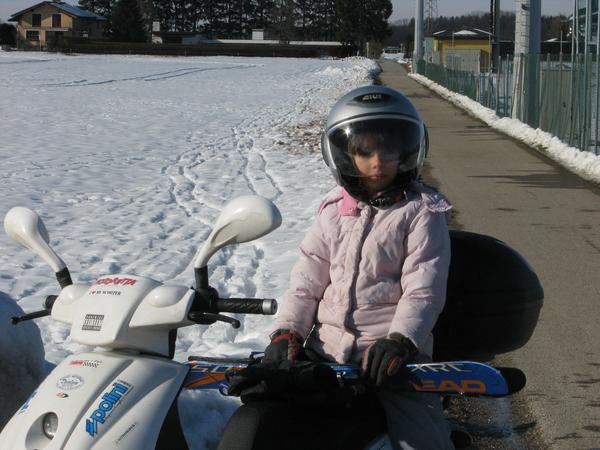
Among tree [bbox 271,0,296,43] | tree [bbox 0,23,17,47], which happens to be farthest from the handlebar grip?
tree [bbox 271,0,296,43]

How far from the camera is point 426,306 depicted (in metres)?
2.87

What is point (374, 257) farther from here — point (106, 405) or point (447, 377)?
point (106, 405)

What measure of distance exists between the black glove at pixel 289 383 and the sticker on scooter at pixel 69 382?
1.44ft

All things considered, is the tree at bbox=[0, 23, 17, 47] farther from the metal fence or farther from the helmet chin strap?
the helmet chin strap

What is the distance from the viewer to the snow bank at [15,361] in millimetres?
3977

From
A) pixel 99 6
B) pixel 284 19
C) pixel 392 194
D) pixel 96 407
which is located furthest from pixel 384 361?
pixel 99 6

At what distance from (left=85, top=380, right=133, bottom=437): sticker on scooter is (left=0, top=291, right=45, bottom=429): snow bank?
6.37 feet

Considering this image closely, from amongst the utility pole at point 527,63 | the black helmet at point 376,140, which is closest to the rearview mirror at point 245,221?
the black helmet at point 376,140

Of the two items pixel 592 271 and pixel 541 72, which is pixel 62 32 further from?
pixel 592 271

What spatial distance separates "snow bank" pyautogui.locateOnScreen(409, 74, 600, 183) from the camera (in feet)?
46.6

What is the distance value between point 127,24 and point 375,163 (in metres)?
119

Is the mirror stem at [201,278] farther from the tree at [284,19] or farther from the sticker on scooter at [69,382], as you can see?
the tree at [284,19]

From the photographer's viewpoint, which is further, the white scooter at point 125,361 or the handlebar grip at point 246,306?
the handlebar grip at point 246,306

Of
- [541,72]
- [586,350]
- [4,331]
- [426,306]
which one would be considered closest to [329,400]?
[426,306]
